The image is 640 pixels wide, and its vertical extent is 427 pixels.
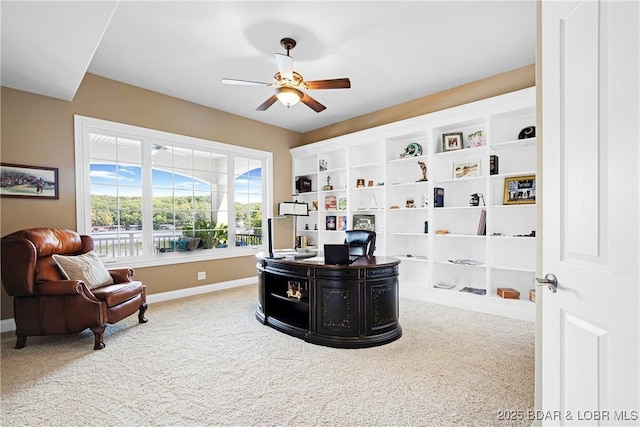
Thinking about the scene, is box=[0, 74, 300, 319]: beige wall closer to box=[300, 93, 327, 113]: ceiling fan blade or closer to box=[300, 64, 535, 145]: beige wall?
box=[300, 64, 535, 145]: beige wall

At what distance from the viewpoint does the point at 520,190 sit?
372 centimetres

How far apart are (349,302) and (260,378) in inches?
37.8

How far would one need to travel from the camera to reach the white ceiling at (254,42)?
2553mm

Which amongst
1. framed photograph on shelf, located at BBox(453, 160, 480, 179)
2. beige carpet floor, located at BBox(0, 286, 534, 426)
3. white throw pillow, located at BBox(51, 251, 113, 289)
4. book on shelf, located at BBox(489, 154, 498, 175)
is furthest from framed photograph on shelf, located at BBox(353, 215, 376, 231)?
white throw pillow, located at BBox(51, 251, 113, 289)

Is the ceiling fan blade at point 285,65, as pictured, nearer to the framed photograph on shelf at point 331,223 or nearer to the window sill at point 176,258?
the window sill at point 176,258

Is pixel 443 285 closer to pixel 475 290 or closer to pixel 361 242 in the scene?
pixel 475 290

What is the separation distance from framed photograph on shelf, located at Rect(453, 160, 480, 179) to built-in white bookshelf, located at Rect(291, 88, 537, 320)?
12 millimetres
